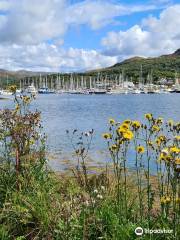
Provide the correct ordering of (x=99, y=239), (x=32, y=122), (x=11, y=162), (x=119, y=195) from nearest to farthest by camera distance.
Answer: (x=99, y=239)
(x=119, y=195)
(x=32, y=122)
(x=11, y=162)

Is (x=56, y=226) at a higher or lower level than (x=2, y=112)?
lower

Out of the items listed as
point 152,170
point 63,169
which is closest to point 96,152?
point 63,169

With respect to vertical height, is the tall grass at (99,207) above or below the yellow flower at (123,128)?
below

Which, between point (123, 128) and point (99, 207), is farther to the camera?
point (99, 207)

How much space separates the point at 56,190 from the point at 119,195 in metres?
2.05

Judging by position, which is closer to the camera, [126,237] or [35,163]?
[126,237]

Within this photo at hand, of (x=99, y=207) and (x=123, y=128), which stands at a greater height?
(x=123, y=128)

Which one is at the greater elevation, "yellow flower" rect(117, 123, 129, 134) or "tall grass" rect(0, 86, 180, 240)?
"yellow flower" rect(117, 123, 129, 134)

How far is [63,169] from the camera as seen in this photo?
57.9 feet

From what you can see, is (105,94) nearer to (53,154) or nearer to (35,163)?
(53,154)

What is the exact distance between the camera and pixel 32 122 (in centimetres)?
962

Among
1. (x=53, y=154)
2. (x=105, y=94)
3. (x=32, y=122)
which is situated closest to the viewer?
(x=32, y=122)

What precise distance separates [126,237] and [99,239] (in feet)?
1.92

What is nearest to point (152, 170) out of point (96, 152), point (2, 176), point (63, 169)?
point (63, 169)
